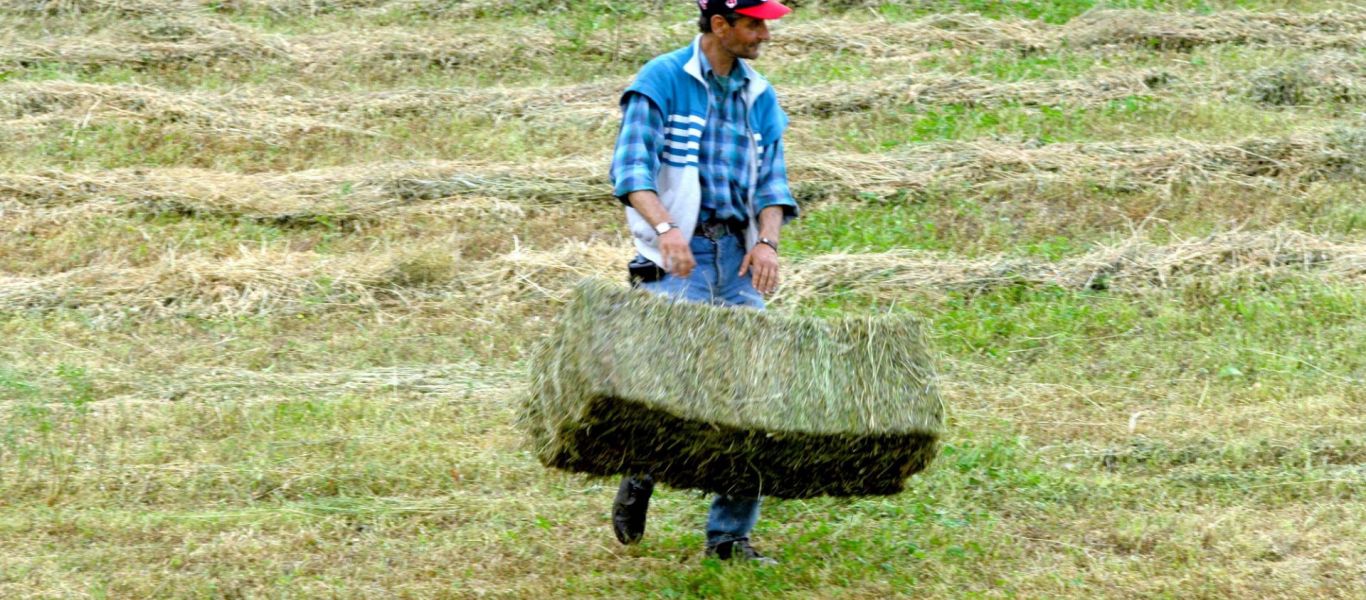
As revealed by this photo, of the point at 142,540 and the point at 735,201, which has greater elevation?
the point at 735,201

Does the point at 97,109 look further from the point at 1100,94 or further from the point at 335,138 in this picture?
the point at 1100,94

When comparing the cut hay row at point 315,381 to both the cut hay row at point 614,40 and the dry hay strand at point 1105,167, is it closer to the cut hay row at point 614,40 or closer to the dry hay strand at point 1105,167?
the dry hay strand at point 1105,167

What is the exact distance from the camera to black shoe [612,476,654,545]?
4.86 metres

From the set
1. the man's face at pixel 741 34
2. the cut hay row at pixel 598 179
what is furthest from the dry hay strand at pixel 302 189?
the man's face at pixel 741 34

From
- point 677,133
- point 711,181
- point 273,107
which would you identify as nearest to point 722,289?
point 711,181

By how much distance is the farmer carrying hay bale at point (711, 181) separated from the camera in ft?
14.9

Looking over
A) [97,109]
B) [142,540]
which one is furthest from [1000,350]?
[97,109]

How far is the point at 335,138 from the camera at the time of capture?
11.0 meters

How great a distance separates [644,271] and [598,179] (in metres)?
5.29

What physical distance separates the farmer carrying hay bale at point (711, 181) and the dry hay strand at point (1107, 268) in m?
3.23

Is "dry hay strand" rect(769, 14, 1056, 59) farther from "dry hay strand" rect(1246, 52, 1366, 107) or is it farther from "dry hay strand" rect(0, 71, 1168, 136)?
"dry hay strand" rect(1246, 52, 1366, 107)

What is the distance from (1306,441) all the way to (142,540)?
169 inches

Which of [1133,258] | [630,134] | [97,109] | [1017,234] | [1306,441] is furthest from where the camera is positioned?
[97,109]

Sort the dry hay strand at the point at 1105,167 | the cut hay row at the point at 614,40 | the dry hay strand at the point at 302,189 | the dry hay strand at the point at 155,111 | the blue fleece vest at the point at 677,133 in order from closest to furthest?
the blue fleece vest at the point at 677,133
the dry hay strand at the point at 302,189
the dry hay strand at the point at 1105,167
the dry hay strand at the point at 155,111
the cut hay row at the point at 614,40
